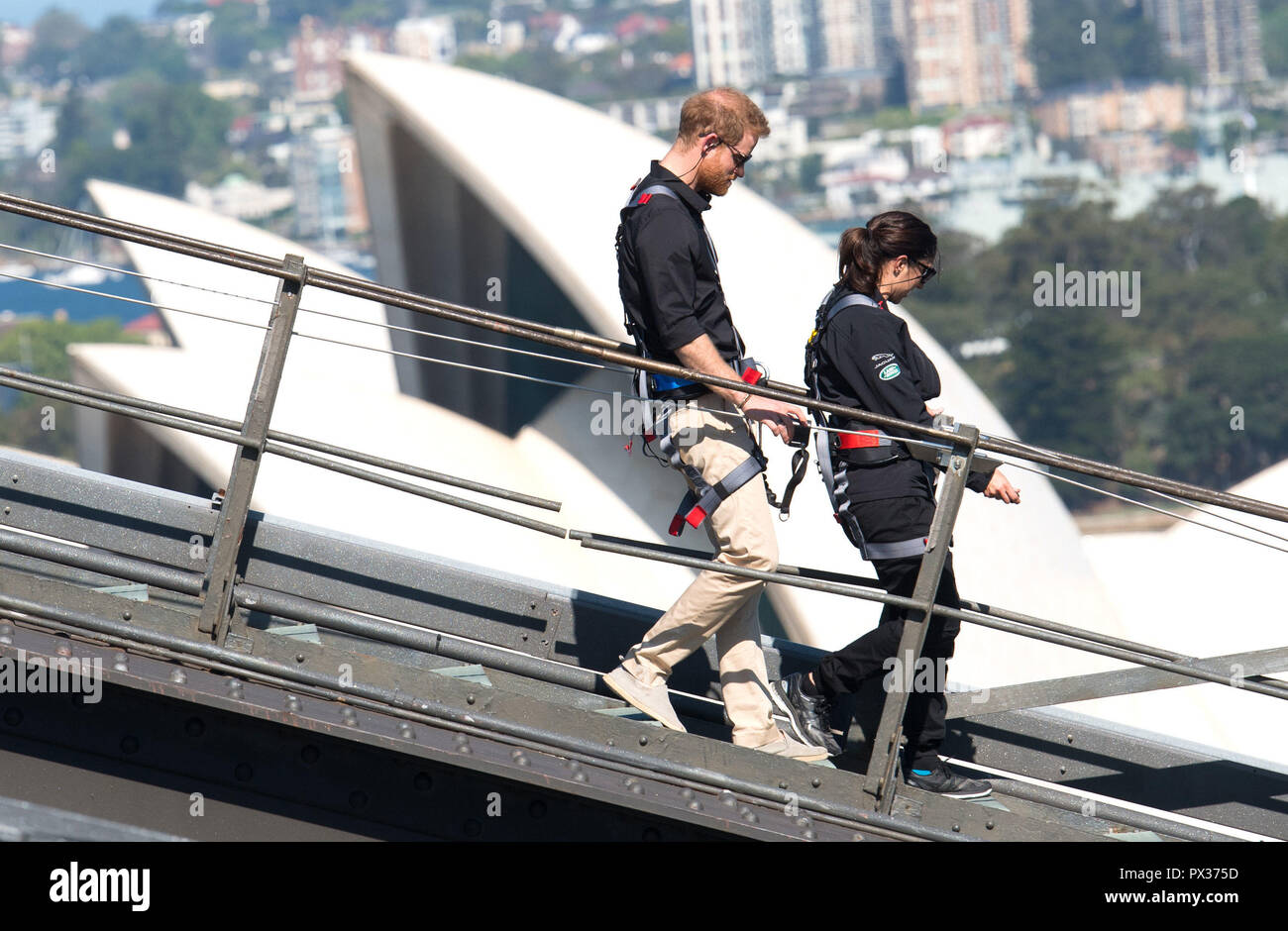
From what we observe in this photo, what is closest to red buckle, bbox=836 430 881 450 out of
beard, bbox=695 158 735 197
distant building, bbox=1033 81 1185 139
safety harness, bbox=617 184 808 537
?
safety harness, bbox=617 184 808 537

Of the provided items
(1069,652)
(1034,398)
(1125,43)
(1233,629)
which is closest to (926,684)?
(1069,652)

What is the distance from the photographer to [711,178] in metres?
3.31

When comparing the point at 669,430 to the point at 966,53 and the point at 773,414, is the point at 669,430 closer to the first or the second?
the point at 773,414

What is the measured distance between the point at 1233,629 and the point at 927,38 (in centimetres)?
15878

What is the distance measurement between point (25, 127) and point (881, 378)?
207 meters

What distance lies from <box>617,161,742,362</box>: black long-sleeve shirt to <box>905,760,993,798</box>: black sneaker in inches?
45.8

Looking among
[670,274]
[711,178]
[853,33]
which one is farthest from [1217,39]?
[670,274]

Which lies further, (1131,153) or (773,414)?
(1131,153)

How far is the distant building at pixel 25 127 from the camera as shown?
177750 millimetres

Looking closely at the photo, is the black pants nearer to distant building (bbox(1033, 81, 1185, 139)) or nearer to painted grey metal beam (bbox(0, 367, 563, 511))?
painted grey metal beam (bbox(0, 367, 563, 511))

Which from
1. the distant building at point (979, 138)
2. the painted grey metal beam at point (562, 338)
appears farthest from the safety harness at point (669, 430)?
the distant building at point (979, 138)
